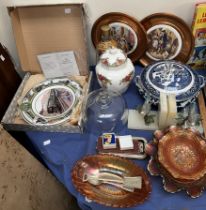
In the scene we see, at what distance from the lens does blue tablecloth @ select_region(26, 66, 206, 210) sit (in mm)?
786

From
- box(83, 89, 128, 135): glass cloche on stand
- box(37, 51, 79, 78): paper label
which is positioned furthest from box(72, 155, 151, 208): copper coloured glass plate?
box(37, 51, 79, 78): paper label

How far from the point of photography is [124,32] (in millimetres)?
1065

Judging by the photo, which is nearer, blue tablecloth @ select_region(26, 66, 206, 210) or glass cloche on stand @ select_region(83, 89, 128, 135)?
blue tablecloth @ select_region(26, 66, 206, 210)

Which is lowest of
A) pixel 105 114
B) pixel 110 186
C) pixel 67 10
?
pixel 110 186

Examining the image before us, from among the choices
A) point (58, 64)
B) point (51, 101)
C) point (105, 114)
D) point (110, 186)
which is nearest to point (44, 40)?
point (58, 64)

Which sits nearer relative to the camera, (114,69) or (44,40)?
(114,69)

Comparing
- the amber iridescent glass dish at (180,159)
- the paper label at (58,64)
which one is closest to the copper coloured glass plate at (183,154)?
the amber iridescent glass dish at (180,159)

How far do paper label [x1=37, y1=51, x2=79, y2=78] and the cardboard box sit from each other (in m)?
0.02

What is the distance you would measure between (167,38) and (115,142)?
0.47 metres

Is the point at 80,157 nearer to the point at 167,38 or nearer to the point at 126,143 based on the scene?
the point at 126,143

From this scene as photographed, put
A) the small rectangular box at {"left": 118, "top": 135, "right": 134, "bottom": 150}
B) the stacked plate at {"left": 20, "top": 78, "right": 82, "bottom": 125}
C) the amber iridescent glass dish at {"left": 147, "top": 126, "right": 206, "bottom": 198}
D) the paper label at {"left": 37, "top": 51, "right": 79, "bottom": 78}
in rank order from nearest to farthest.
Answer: the amber iridescent glass dish at {"left": 147, "top": 126, "right": 206, "bottom": 198}
the small rectangular box at {"left": 118, "top": 135, "right": 134, "bottom": 150}
the stacked plate at {"left": 20, "top": 78, "right": 82, "bottom": 125}
the paper label at {"left": 37, "top": 51, "right": 79, "bottom": 78}

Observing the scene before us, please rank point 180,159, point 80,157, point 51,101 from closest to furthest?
point 180,159 → point 80,157 → point 51,101

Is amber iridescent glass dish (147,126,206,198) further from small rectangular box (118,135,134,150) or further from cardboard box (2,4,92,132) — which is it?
cardboard box (2,4,92,132)

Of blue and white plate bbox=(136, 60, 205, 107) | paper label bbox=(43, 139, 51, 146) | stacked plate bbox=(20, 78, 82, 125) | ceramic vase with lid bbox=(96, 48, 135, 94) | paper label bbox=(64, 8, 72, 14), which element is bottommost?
paper label bbox=(43, 139, 51, 146)
